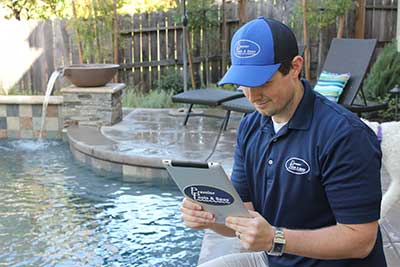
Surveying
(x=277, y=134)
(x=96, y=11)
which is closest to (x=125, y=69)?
(x=96, y=11)

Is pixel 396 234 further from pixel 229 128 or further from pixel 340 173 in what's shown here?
pixel 229 128

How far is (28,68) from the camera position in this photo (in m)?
8.55

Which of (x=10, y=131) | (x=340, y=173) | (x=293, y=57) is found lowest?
(x=10, y=131)

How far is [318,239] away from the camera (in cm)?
138

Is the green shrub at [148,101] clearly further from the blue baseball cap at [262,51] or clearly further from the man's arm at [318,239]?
the man's arm at [318,239]

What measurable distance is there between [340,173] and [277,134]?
0.23 meters

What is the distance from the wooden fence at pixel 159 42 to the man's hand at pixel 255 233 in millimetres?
7218

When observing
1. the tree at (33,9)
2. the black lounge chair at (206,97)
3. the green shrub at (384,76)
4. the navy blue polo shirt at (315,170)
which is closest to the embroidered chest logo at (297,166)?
the navy blue polo shirt at (315,170)

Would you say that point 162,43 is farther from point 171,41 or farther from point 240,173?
point 240,173

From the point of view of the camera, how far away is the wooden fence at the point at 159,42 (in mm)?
8531

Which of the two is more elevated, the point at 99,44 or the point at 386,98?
the point at 99,44

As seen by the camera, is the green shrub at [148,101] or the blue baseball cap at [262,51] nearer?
the blue baseball cap at [262,51]

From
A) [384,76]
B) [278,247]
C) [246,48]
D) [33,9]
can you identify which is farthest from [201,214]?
[33,9]

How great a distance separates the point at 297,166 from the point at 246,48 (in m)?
0.33
